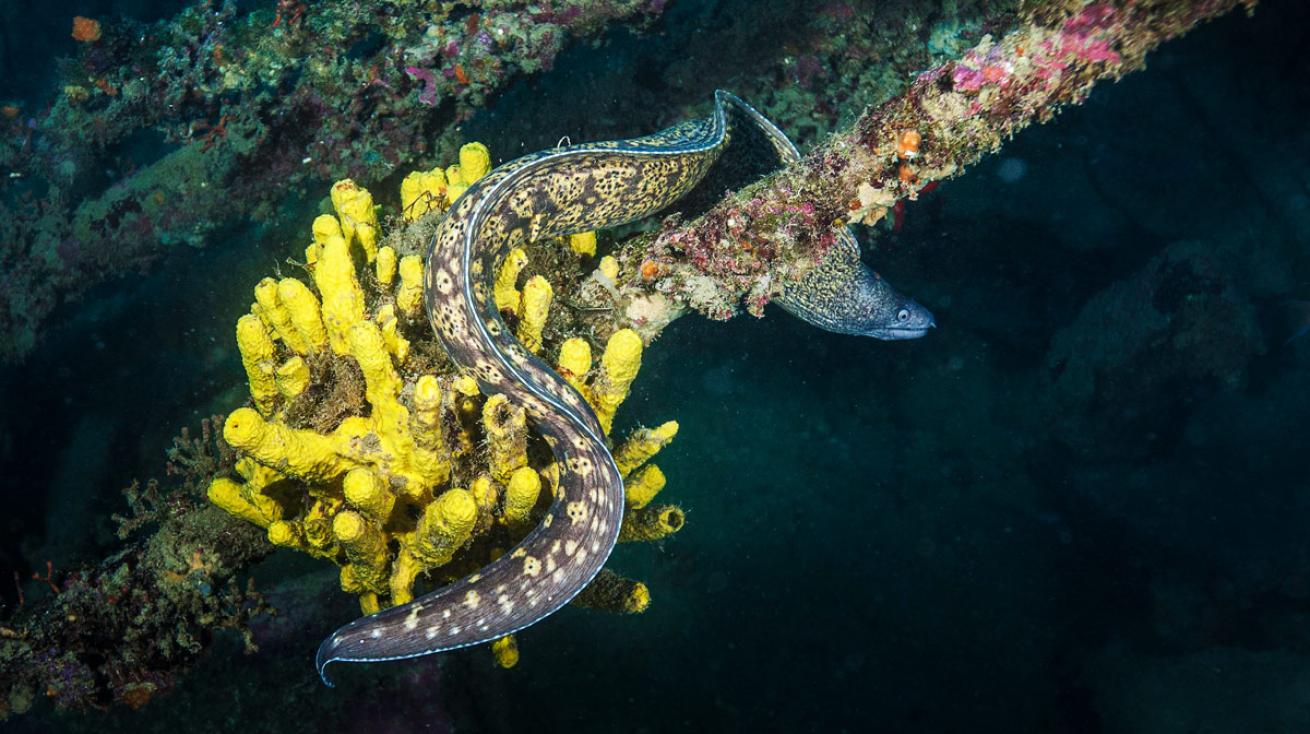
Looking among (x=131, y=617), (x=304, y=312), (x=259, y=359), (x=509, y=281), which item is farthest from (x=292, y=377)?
(x=131, y=617)

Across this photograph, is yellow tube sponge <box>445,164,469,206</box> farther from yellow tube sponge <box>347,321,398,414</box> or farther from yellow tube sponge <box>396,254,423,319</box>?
yellow tube sponge <box>347,321,398,414</box>

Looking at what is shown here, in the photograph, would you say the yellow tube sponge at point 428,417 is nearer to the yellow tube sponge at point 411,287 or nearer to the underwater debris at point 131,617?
the yellow tube sponge at point 411,287

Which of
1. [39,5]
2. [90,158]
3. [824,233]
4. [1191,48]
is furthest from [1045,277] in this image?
[39,5]

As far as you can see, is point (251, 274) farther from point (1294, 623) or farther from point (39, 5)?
point (39, 5)

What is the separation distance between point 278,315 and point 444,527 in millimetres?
1474

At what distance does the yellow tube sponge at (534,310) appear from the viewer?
11.3ft

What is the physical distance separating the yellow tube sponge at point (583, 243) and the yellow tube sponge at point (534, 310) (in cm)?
83

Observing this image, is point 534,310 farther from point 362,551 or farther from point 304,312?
point 362,551

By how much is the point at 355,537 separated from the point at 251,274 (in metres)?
4.12

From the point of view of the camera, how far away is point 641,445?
12.3 feet

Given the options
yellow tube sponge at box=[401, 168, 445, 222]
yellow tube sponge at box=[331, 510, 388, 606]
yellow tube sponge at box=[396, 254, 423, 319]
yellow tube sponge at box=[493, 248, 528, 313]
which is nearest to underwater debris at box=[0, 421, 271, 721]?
yellow tube sponge at box=[331, 510, 388, 606]

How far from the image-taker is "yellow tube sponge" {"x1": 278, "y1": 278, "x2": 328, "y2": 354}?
3.13m

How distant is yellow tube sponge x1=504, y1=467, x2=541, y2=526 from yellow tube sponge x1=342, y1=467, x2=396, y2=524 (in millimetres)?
581

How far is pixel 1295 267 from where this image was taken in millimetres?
10594
